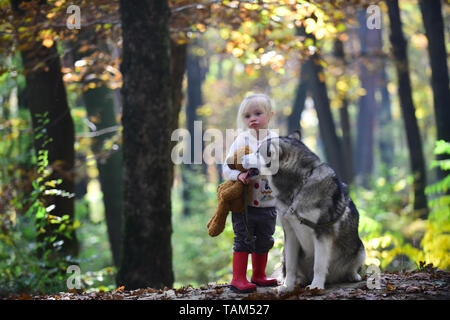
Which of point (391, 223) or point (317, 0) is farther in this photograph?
point (391, 223)

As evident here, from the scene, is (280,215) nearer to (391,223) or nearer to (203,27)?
(203,27)

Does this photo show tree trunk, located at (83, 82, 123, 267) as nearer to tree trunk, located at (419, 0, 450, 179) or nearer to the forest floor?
the forest floor

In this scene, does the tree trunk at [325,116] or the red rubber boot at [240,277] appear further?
the tree trunk at [325,116]

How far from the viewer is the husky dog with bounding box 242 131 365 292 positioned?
4.00 metres

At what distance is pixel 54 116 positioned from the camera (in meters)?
7.34

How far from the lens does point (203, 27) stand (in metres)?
7.63

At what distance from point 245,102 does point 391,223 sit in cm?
912

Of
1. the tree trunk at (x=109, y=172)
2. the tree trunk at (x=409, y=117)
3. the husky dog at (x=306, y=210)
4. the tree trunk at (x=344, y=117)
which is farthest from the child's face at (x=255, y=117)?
the tree trunk at (x=344, y=117)

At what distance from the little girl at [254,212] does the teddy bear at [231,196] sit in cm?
5

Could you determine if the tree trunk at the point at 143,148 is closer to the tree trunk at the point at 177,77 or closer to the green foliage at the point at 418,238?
the tree trunk at the point at 177,77

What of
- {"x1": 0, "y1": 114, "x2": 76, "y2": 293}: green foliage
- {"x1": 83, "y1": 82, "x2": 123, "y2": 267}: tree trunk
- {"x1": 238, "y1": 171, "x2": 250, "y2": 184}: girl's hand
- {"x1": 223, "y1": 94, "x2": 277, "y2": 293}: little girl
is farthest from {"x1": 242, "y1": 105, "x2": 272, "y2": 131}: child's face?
{"x1": 83, "y1": 82, "x2": 123, "y2": 267}: tree trunk

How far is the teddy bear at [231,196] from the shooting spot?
4.40 metres

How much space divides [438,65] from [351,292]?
26.0ft
